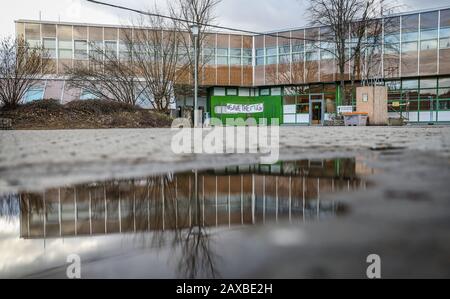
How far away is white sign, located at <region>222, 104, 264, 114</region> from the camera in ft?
93.9

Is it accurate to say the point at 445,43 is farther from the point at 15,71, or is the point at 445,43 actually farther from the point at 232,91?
the point at 15,71

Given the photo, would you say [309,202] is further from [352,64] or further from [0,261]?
[352,64]

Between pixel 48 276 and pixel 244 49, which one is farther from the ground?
pixel 244 49

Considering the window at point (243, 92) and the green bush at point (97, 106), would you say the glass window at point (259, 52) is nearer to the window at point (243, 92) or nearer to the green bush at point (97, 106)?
the window at point (243, 92)

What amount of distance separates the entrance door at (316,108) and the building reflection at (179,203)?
40.1m

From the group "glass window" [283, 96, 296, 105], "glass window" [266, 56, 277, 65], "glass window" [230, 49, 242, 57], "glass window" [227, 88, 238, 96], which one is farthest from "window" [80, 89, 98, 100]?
"glass window" [283, 96, 296, 105]

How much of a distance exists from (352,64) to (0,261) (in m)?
39.6

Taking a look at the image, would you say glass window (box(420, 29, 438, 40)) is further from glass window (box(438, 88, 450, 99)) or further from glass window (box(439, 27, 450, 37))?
glass window (box(438, 88, 450, 99))

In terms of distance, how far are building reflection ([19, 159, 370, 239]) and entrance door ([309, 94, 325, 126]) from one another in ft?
132

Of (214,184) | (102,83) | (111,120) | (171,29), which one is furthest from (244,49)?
(214,184)

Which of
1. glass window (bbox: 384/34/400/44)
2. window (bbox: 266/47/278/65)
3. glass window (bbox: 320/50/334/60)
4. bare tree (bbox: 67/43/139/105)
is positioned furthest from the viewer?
window (bbox: 266/47/278/65)

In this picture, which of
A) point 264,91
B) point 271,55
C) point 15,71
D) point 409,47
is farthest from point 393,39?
point 15,71

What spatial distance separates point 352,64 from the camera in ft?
126

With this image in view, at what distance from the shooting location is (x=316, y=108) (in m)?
42.8
